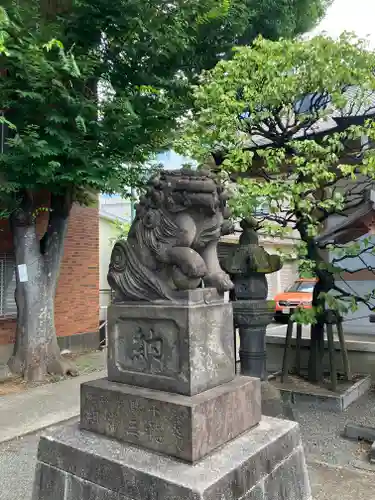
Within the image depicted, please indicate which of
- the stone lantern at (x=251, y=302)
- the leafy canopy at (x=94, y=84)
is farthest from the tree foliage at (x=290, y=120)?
the leafy canopy at (x=94, y=84)

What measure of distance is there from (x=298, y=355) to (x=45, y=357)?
15.7ft

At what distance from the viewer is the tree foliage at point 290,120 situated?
540 centimetres

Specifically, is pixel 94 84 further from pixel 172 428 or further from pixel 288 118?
pixel 172 428

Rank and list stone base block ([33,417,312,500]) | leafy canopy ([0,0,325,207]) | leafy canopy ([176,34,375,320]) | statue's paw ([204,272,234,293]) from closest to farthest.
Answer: stone base block ([33,417,312,500]) < statue's paw ([204,272,234,293]) < leafy canopy ([176,34,375,320]) < leafy canopy ([0,0,325,207])

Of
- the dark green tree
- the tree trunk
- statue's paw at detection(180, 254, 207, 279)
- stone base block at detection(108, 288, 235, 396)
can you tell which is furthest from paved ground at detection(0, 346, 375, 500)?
statue's paw at detection(180, 254, 207, 279)

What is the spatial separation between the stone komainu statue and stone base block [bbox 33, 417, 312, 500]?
0.97 m

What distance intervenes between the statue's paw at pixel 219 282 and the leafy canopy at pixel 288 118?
2431mm

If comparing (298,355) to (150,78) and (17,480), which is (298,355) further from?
(150,78)

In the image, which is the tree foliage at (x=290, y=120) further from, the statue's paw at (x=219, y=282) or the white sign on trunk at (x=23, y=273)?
the white sign on trunk at (x=23, y=273)

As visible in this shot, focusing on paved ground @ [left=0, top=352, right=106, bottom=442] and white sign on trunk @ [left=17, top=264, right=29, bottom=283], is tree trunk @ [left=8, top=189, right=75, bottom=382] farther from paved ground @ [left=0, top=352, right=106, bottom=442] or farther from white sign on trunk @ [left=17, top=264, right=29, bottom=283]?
paved ground @ [left=0, top=352, right=106, bottom=442]

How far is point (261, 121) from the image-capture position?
638 centimetres

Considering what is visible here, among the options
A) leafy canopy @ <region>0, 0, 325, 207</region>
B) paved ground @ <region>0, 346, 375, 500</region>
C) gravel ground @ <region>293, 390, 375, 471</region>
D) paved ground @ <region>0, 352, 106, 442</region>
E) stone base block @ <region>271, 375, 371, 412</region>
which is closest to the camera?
paved ground @ <region>0, 346, 375, 500</region>

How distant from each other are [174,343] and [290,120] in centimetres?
510

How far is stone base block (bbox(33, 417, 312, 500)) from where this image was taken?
217cm
